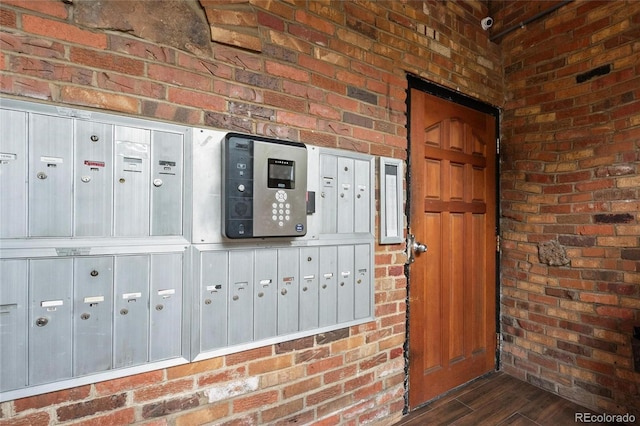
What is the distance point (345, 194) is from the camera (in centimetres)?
151

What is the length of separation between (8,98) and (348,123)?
1.30 meters

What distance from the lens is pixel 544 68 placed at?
2164 mm

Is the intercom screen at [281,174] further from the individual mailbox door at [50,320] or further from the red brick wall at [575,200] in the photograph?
the red brick wall at [575,200]

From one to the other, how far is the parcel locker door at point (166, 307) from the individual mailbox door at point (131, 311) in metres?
0.02

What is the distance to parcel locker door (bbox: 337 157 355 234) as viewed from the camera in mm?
1492

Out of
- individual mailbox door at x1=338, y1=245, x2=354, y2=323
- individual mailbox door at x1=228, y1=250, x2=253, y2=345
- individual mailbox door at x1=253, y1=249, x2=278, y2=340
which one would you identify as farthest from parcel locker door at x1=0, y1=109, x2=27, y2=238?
individual mailbox door at x1=338, y1=245, x2=354, y2=323

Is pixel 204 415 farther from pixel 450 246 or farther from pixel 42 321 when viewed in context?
pixel 450 246

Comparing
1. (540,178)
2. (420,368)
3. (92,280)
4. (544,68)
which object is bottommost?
(420,368)

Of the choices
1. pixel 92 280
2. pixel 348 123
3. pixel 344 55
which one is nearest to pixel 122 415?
pixel 92 280

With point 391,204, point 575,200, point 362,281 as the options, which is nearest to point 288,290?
point 362,281

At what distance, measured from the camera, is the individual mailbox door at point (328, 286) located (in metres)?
1.43

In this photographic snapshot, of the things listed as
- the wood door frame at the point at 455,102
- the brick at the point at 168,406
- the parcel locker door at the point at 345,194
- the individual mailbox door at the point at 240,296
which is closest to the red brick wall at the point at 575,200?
the wood door frame at the point at 455,102

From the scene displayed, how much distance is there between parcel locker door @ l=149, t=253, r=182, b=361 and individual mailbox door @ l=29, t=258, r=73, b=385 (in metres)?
0.24

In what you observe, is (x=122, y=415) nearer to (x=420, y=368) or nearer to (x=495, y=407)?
(x=420, y=368)
